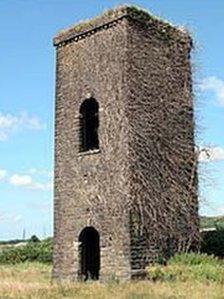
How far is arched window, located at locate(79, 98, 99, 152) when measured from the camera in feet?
65.0

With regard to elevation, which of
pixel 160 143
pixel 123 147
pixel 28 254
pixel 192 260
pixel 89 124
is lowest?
pixel 192 260

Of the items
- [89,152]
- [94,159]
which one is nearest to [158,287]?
[94,159]

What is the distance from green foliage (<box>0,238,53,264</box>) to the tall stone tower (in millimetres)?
9273

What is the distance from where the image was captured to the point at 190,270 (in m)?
16.6

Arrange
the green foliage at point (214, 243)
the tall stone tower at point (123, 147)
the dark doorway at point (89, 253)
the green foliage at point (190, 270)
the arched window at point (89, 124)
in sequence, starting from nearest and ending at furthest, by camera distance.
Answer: the green foliage at point (190, 270), the tall stone tower at point (123, 147), the dark doorway at point (89, 253), the arched window at point (89, 124), the green foliage at point (214, 243)

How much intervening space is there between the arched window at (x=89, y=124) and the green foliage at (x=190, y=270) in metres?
4.71

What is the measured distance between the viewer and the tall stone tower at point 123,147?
17766mm

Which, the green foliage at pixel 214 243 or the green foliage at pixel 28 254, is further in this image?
the green foliage at pixel 28 254

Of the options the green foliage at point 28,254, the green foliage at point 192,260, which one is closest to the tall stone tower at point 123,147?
the green foliage at point 192,260

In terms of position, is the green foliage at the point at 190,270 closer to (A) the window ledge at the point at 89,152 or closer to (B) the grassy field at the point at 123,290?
(B) the grassy field at the point at 123,290

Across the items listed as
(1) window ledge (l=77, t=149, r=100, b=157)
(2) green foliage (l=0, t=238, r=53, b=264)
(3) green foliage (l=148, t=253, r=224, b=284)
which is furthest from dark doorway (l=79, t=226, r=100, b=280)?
(2) green foliage (l=0, t=238, r=53, b=264)

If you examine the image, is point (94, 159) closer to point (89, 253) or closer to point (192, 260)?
point (89, 253)

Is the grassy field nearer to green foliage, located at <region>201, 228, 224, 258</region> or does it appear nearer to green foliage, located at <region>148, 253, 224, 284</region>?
green foliage, located at <region>148, 253, 224, 284</region>

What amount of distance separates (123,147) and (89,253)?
4.42m
